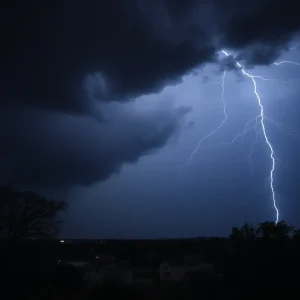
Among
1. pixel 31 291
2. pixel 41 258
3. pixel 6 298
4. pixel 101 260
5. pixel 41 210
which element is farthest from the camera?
pixel 41 210

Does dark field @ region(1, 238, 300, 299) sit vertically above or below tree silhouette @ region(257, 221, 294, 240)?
below

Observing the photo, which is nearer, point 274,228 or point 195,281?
point 195,281

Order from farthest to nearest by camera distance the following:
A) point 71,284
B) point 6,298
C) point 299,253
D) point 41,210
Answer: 1. point 41,210
2. point 71,284
3. point 299,253
4. point 6,298

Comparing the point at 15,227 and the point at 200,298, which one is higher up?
the point at 15,227

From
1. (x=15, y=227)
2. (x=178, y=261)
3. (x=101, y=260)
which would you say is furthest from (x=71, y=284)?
(x=15, y=227)

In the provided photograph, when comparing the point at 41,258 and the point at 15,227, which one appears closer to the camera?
the point at 41,258

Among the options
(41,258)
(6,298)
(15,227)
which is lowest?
(6,298)

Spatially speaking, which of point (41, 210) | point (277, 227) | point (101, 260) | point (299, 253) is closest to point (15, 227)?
point (41, 210)

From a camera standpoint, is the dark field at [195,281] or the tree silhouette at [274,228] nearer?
the dark field at [195,281]

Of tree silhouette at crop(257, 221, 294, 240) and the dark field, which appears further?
tree silhouette at crop(257, 221, 294, 240)

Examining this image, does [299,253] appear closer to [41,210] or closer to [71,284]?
[71,284]

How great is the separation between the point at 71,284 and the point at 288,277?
12.1 meters

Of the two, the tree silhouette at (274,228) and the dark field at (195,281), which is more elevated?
the tree silhouette at (274,228)

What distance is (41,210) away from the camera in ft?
151
